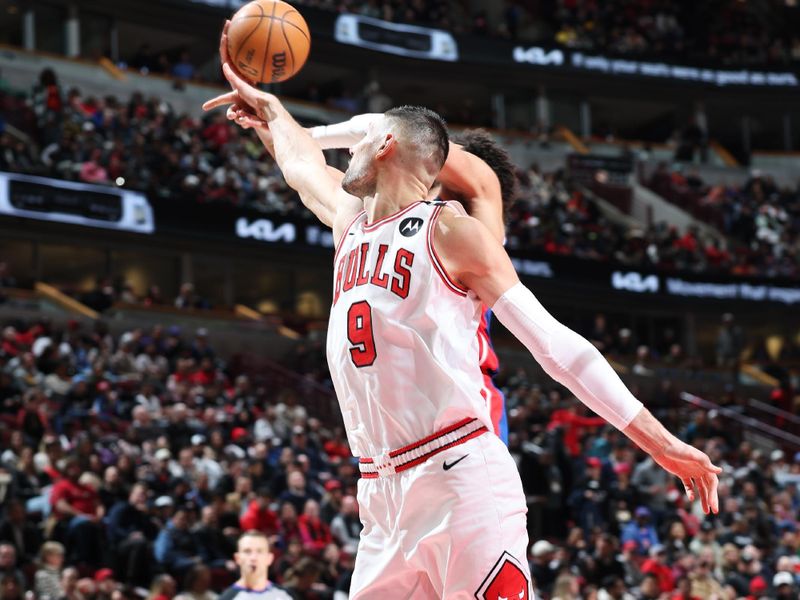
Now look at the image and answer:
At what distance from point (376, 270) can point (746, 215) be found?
2978cm

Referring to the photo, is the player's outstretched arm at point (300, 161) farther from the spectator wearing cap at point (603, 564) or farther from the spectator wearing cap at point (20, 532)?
the spectator wearing cap at point (603, 564)

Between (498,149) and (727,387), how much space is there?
23.6m

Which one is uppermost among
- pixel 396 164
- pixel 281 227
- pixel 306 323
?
pixel 396 164

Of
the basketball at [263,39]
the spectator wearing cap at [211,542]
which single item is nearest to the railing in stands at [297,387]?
the spectator wearing cap at [211,542]

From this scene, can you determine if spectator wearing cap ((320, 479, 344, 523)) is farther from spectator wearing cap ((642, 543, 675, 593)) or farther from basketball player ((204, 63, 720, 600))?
basketball player ((204, 63, 720, 600))

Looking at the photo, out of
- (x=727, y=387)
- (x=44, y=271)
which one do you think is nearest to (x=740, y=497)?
(x=727, y=387)

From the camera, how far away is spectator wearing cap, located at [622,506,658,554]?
50.8ft

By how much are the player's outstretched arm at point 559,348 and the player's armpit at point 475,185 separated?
97 centimetres

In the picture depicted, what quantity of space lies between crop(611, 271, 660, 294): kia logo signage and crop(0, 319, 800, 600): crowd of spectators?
323 inches

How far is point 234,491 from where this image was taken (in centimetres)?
1335

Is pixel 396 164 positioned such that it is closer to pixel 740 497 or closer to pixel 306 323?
pixel 740 497

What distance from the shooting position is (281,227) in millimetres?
24156

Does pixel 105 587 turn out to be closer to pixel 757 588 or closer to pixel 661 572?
pixel 661 572

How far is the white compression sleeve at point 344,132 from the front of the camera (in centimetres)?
477
